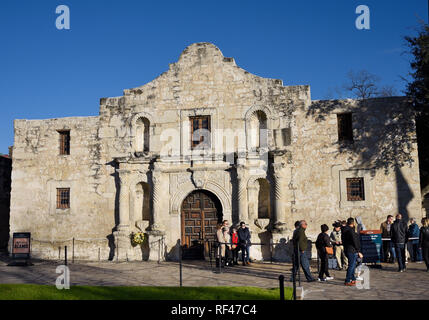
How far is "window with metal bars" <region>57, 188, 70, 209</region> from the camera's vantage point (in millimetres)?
18688

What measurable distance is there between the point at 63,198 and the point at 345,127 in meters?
11.7

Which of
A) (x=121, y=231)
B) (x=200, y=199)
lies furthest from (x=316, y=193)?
(x=121, y=231)

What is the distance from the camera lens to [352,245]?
10938 millimetres

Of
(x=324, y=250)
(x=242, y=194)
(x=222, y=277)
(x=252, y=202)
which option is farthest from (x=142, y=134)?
(x=324, y=250)

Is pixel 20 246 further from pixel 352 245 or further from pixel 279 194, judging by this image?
pixel 352 245

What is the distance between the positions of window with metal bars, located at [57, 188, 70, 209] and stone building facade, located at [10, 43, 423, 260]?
4cm

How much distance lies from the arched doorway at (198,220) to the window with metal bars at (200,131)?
189 centimetres

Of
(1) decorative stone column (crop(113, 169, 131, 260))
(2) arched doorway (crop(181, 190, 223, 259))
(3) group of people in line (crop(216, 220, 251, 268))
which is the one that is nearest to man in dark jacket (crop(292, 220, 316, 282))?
(3) group of people in line (crop(216, 220, 251, 268))

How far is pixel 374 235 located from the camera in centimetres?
1405

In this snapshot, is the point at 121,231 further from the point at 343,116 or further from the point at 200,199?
the point at 343,116

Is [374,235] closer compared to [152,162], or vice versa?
[374,235]

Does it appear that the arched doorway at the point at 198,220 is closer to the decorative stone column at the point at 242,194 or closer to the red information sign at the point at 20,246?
the decorative stone column at the point at 242,194
